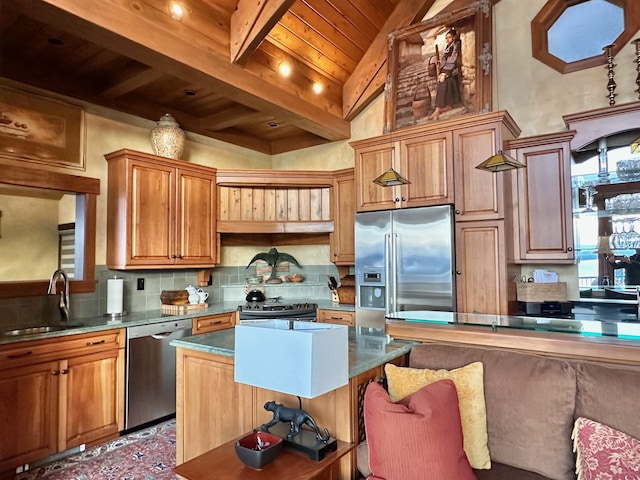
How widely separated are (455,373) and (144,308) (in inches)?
128

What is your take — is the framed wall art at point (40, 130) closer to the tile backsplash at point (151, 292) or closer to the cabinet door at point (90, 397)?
the tile backsplash at point (151, 292)

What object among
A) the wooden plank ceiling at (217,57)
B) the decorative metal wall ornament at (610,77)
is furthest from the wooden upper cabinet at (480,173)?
the wooden plank ceiling at (217,57)

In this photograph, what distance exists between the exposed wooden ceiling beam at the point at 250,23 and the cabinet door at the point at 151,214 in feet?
4.32

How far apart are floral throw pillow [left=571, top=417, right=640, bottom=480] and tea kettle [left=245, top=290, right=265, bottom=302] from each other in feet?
11.4

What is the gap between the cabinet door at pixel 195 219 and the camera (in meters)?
4.11

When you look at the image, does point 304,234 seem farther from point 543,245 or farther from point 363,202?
point 543,245

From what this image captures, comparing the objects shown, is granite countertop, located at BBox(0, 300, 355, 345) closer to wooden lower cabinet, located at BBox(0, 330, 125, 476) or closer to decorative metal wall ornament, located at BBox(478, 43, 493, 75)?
wooden lower cabinet, located at BBox(0, 330, 125, 476)

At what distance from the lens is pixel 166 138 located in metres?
4.07

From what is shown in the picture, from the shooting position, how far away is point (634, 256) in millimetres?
3186

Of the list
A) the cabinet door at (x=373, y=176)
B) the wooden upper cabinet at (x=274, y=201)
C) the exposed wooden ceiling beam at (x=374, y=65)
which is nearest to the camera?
the cabinet door at (x=373, y=176)

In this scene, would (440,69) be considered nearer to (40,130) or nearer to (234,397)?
(234,397)

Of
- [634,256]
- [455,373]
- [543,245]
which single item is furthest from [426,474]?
[634,256]

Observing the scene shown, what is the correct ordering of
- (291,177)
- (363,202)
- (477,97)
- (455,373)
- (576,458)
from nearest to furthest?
(576,458)
(455,373)
(477,97)
(363,202)
(291,177)

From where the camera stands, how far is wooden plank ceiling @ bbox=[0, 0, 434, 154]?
2.74 meters
